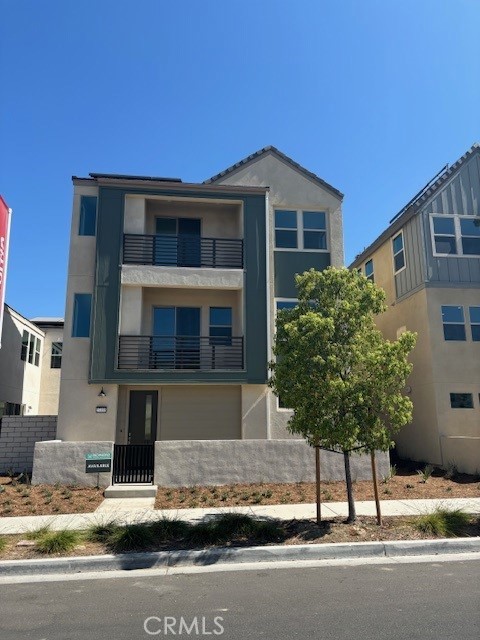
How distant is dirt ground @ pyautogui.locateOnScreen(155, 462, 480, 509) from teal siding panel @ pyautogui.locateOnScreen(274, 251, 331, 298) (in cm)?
652

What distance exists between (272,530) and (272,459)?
490cm

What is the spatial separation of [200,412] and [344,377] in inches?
311

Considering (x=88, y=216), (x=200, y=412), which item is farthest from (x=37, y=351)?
(x=200, y=412)

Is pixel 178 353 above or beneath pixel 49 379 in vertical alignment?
above

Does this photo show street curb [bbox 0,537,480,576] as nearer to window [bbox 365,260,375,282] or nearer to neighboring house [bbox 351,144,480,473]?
neighboring house [bbox 351,144,480,473]

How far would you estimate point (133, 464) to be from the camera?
40.8 feet

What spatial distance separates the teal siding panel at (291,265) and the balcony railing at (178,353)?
2.39 metres

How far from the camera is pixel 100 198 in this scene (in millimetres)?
15523

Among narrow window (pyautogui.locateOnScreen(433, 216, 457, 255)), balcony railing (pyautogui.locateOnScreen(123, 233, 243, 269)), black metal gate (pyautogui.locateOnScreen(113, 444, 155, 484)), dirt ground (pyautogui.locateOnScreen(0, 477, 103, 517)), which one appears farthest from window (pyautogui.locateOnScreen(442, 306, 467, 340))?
dirt ground (pyautogui.locateOnScreen(0, 477, 103, 517))

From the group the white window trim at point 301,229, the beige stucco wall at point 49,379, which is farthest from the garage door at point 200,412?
the beige stucco wall at point 49,379

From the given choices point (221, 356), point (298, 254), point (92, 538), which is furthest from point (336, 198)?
point (92, 538)

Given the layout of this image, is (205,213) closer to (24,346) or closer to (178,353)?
(178,353)

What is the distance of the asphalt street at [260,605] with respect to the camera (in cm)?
466

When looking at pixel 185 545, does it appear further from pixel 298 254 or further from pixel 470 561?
pixel 298 254
